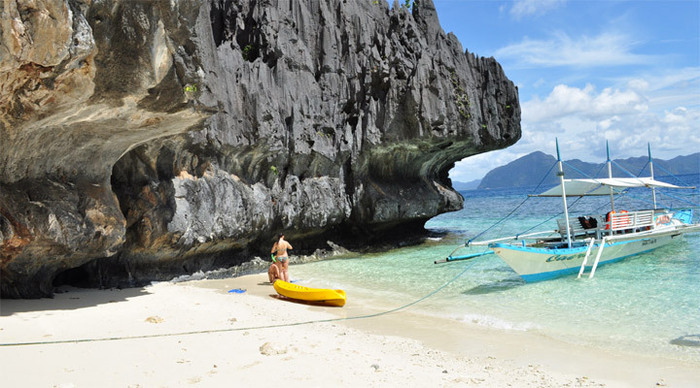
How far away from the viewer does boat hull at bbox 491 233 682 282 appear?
12930 millimetres

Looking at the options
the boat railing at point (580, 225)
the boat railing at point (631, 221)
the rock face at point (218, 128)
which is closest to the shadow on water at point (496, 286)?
the boat railing at point (580, 225)

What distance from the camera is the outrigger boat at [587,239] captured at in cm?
1342

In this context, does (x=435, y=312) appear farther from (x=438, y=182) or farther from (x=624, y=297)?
(x=438, y=182)

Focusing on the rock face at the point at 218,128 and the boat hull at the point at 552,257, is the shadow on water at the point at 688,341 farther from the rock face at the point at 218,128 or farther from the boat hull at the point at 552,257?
the rock face at the point at 218,128

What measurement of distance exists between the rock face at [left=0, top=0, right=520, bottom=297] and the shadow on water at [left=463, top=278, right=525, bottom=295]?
8.46m

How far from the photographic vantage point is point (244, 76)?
18.0 metres

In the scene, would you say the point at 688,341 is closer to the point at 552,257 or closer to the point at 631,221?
the point at 552,257

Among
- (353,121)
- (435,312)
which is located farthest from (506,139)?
(435,312)

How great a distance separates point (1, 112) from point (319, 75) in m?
15.7

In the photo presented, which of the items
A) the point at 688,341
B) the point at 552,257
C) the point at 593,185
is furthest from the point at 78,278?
the point at 593,185

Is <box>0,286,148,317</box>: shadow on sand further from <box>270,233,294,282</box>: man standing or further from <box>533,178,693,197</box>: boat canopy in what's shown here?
<box>533,178,693,197</box>: boat canopy

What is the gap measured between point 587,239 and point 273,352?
12.8m

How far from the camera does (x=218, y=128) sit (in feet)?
53.3

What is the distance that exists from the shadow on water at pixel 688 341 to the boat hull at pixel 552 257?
474 cm
